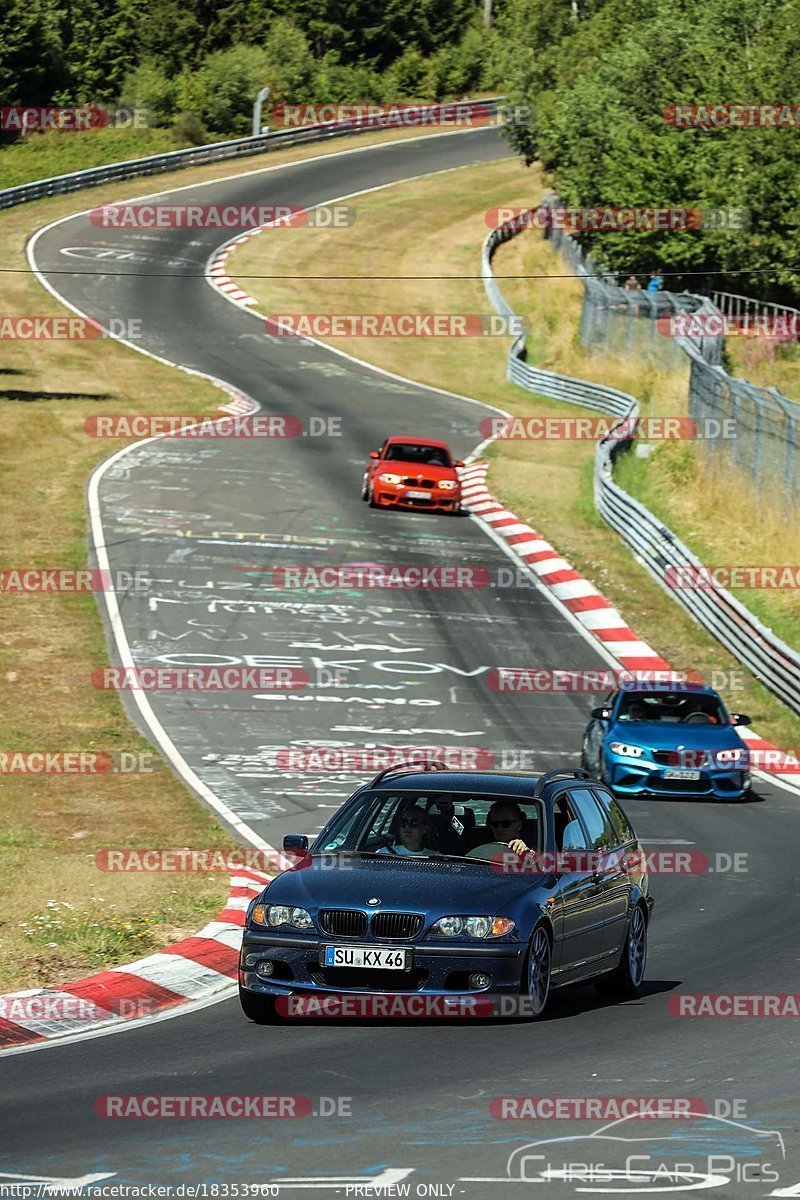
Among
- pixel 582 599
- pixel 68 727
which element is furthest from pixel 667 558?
pixel 68 727

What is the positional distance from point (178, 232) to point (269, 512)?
37547 millimetres

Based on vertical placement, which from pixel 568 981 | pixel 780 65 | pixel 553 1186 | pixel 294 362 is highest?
pixel 780 65

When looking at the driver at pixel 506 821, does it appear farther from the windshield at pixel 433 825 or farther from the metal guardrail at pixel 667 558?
the metal guardrail at pixel 667 558

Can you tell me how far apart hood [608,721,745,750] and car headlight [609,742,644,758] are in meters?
0.06

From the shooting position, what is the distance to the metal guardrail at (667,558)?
1091 inches

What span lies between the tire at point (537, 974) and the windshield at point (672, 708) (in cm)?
1185

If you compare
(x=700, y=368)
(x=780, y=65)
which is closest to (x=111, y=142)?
(x=780, y=65)

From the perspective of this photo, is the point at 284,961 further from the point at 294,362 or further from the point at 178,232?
the point at 178,232

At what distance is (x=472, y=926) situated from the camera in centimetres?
1002

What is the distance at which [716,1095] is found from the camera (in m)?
8.60

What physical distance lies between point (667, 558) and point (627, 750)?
40.9 feet

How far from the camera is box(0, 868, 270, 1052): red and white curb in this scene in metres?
10.5

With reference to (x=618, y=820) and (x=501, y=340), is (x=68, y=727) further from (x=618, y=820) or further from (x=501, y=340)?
(x=501, y=340)

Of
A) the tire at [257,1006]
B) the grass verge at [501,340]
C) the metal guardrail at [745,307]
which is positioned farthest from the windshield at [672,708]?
the metal guardrail at [745,307]
